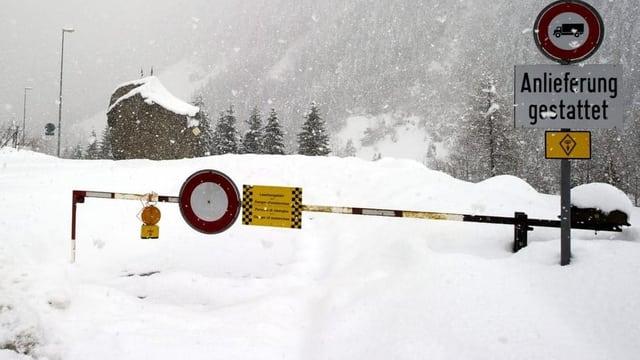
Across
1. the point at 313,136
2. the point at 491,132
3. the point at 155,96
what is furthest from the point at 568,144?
the point at 313,136

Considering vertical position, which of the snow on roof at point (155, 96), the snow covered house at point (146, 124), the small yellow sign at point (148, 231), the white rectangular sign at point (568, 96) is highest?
the snow on roof at point (155, 96)

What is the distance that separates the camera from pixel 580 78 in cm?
504

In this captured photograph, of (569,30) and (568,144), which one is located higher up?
(569,30)

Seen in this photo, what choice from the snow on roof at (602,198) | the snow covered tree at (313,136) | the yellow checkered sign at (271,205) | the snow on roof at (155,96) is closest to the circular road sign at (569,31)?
the snow on roof at (602,198)

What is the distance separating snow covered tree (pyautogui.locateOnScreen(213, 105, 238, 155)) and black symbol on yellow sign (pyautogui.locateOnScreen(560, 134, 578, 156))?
167 feet

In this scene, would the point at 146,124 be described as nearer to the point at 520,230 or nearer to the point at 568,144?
the point at 520,230

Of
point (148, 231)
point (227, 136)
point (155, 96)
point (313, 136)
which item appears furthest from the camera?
point (227, 136)

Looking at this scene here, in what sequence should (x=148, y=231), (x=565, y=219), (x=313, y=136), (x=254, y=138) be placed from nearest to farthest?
(x=565, y=219) → (x=148, y=231) → (x=313, y=136) → (x=254, y=138)

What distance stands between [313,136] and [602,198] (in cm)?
4343

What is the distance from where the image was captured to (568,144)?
498 cm

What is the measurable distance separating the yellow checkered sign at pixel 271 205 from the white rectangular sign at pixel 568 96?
9.51ft

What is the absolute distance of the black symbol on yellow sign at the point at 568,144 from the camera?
4961mm

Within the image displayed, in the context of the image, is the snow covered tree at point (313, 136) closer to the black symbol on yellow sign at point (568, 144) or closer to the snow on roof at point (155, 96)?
the snow on roof at point (155, 96)

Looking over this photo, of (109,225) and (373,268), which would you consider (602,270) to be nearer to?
(373,268)
